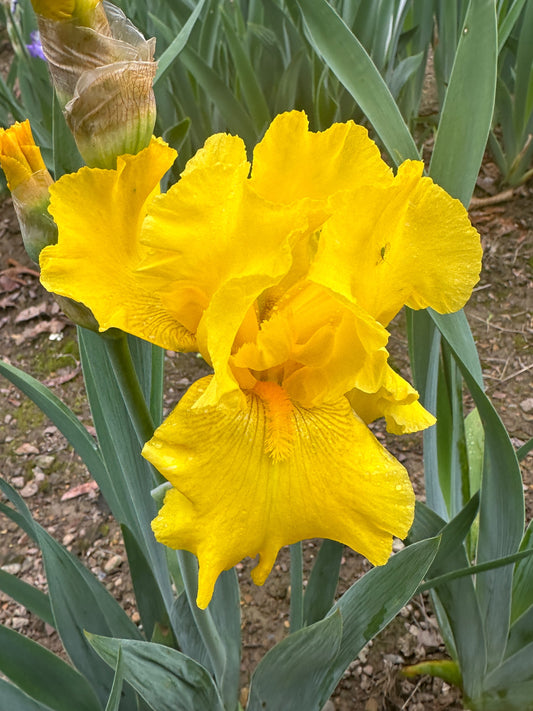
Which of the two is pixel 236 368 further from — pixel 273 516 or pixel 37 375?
pixel 37 375

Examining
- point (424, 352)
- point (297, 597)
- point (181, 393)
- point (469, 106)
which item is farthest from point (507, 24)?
point (181, 393)

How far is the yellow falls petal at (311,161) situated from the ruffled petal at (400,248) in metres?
0.03

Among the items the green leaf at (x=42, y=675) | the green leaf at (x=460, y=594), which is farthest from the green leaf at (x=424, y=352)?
the green leaf at (x=42, y=675)

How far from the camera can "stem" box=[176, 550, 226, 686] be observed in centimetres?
72

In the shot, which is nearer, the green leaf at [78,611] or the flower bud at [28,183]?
the flower bud at [28,183]

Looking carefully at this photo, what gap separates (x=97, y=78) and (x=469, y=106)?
0.50 m

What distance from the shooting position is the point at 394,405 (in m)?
0.60

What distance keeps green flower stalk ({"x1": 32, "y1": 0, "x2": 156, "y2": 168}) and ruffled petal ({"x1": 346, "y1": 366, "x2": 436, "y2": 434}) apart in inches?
12.0

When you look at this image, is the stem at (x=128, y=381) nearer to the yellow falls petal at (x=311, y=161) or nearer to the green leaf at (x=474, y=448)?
the yellow falls petal at (x=311, y=161)

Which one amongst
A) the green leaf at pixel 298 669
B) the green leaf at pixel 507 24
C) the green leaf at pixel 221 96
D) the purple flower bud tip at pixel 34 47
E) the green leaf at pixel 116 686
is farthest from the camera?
the purple flower bud tip at pixel 34 47

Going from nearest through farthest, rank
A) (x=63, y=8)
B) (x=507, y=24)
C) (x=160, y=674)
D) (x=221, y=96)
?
(x=63, y=8)
(x=160, y=674)
(x=507, y=24)
(x=221, y=96)

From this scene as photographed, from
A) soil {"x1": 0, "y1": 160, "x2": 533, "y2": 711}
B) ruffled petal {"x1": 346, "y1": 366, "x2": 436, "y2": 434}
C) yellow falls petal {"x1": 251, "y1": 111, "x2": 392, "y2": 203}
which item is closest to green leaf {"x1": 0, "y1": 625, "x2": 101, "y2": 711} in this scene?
soil {"x1": 0, "y1": 160, "x2": 533, "y2": 711}

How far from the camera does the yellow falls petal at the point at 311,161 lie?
1.78 feet

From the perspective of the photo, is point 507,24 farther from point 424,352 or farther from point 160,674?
point 160,674
